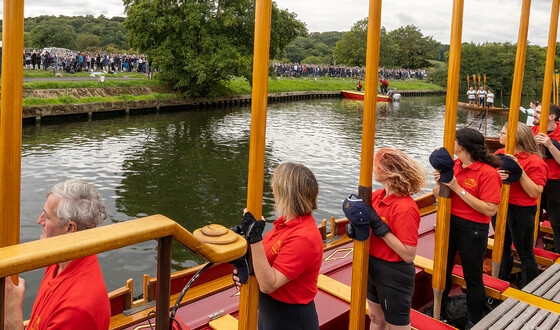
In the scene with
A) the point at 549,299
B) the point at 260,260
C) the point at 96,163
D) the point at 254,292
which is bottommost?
the point at 96,163

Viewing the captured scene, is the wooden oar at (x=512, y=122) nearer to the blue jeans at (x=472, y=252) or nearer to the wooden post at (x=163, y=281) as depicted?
the blue jeans at (x=472, y=252)

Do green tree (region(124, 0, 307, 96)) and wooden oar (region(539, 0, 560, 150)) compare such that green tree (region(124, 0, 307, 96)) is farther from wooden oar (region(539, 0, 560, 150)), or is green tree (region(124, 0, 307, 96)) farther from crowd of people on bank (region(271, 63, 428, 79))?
wooden oar (region(539, 0, 560, 150))

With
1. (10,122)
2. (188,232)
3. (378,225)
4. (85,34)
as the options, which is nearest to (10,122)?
(10,122)

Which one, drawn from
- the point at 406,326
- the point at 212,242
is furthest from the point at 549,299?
the point at 212,242

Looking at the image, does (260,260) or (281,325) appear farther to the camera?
(281,325)

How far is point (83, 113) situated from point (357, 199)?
2352cm

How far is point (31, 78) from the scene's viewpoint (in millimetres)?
24719

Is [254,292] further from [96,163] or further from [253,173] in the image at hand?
[96,163]

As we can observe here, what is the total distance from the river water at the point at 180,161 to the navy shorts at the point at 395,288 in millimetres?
6027

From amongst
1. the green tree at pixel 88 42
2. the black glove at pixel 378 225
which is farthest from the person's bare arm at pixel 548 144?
the green tree at pixel 88 42

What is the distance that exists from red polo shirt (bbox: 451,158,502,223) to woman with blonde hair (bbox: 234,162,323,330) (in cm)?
163

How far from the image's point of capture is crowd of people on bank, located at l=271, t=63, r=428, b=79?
1965 inches

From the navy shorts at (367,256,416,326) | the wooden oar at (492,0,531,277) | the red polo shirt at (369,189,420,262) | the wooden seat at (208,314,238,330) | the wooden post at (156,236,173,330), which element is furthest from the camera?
the wooden oar at (492,0,531,277)

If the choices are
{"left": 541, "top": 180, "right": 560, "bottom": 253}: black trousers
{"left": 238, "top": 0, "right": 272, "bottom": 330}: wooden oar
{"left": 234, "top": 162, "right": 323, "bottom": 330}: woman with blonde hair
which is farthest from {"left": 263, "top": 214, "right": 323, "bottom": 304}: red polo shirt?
{"left": 541, "top": 180, "right": 560, "bottom": 253}: black trousers
